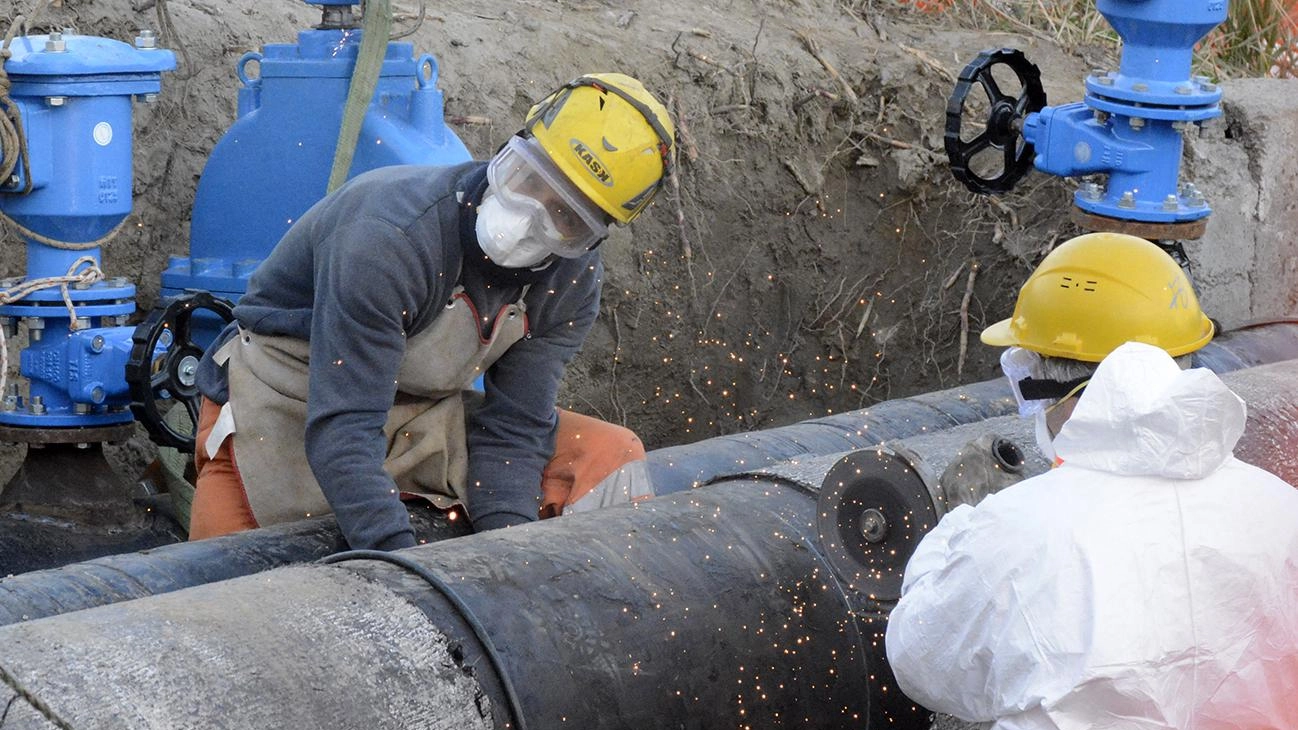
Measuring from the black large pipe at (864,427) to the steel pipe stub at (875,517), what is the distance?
46 cm

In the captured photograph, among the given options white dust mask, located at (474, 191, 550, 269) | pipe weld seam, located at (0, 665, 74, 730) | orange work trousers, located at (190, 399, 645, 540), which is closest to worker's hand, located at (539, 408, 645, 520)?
orange work trousers, located at (190, 399, 645, 540)

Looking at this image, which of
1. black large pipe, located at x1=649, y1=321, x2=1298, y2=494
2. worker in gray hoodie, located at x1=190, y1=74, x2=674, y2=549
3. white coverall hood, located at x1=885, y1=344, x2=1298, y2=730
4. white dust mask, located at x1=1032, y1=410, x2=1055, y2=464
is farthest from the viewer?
black large pipe, located at x1=649, y1=321, x2=1298, y2=494

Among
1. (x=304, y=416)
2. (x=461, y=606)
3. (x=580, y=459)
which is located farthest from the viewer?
(x=580, y=459)

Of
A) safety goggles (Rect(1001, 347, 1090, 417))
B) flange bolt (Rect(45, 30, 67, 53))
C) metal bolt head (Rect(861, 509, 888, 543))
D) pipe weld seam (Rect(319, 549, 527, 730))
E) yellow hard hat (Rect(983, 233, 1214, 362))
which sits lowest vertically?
metal bolt head (Rect(861, 509, 888, 543))

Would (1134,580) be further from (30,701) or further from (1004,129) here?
(1004,129)

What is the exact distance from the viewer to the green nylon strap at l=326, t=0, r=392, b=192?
412 cm

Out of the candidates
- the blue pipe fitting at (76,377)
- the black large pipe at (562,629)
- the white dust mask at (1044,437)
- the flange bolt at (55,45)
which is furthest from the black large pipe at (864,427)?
the flange bolt at (55,45)

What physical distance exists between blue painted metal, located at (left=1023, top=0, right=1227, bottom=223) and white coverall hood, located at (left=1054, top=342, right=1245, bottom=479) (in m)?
2.73

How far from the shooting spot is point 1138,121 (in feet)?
15.2

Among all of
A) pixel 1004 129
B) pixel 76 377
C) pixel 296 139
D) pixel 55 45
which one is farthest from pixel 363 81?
pixel 1004 129

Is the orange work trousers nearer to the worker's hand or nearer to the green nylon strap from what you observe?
the worker's hand

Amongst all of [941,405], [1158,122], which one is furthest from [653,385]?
[1158,122]

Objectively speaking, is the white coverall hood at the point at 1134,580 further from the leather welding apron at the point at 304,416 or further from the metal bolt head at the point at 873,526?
the leather welding apron at the point at 304,416

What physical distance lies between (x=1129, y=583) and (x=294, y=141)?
2915 mm
